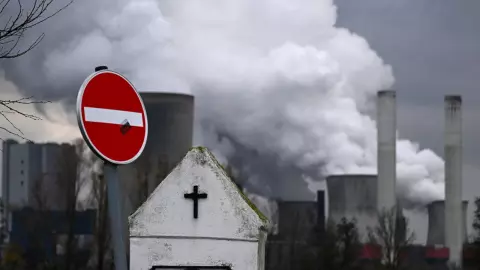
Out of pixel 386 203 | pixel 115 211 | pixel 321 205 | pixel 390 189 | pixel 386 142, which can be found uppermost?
pixel 386 142

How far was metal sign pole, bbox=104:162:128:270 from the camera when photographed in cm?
354

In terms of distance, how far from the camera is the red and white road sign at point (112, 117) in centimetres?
357

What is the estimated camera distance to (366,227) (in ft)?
233

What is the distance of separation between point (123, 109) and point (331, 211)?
66186mm

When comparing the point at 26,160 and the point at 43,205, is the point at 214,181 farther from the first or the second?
the point at 26,160

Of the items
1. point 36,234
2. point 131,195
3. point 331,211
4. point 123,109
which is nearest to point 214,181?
point 123,109

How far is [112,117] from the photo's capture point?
371 centimetres

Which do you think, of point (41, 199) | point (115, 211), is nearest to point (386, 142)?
point (41, 199)

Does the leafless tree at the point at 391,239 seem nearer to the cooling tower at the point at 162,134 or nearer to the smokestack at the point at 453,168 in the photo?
the smokestack at the point at 453,168

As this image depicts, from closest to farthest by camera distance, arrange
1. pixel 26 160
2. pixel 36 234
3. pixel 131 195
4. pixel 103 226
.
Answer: pixel 103 226, pixel 131 195, pixel 36 234, pixel 26 160

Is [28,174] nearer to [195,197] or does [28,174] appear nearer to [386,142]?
[386,142]

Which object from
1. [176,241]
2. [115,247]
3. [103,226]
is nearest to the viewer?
[115,247]

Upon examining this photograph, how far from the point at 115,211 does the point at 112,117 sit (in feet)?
1.22

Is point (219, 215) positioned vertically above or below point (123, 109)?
below
